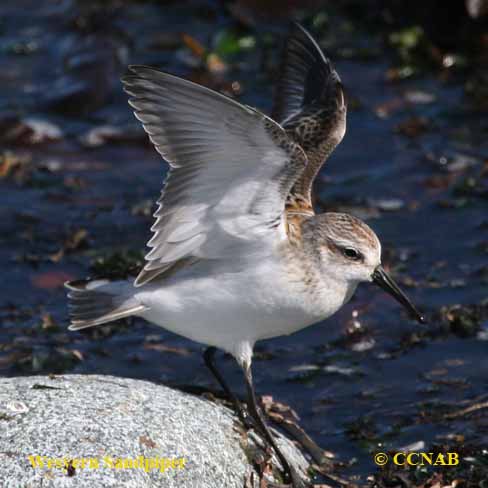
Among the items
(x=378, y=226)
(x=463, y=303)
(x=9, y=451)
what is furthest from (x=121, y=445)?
(x=378, y=226)

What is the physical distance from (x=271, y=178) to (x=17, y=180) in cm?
379

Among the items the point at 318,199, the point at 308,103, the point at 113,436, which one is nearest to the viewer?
the point at 113,436

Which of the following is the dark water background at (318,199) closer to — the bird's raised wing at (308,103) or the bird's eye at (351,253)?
the bird's eye at (351,253)

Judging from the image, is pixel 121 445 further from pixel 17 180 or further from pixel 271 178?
pixel 17 180

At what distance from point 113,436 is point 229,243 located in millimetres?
1035

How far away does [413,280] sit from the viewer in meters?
6.74

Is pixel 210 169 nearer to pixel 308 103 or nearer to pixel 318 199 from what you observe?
pixel 308 103

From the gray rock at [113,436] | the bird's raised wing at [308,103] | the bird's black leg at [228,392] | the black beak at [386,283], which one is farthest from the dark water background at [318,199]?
the bird's raised wing at [308,103]

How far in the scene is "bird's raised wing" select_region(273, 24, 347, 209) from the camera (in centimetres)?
549

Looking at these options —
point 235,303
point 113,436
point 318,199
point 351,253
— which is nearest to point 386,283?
point 351,253

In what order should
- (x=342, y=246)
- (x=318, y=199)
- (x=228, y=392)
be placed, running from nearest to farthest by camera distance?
1. (x=342, y=246)
2. (x=228, y=392)
3. (x=318, y=199)

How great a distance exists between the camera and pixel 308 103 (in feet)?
19.4

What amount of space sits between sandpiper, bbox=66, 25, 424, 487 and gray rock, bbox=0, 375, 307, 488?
335 millimetres

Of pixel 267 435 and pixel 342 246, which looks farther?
pixel 342 246
